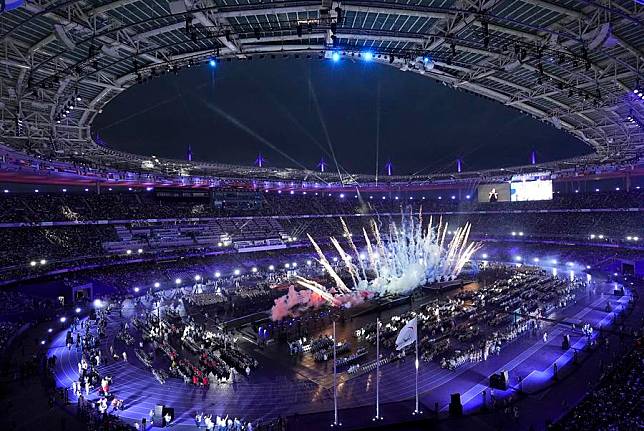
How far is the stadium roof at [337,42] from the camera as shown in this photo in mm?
13031

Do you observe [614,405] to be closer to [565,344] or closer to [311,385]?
[565,344]

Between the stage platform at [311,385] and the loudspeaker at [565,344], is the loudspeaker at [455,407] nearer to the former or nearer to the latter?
the stage platform at [311,385]

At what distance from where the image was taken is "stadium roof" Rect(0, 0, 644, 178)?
1303cm

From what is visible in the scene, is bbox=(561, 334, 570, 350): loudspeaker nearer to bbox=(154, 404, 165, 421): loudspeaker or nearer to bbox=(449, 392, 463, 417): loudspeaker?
bbox=(449, 392, 463, 417): loudspeaker

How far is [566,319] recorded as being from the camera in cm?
2936

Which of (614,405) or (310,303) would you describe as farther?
(310,303)

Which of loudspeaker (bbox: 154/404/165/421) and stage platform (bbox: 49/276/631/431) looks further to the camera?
stage platform (bbox: 49/276/631/431)

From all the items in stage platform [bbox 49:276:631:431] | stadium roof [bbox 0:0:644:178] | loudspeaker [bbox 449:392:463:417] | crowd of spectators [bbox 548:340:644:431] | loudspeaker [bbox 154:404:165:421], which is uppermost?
stadium roof [bbox 0:0:644:178]

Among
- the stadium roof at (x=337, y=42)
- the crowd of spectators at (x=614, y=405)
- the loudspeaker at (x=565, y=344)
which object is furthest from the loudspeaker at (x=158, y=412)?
the loudspeaker at (x=565, y=344)

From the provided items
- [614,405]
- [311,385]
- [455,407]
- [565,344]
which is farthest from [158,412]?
[565,344]

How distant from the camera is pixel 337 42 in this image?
16203 millimetres

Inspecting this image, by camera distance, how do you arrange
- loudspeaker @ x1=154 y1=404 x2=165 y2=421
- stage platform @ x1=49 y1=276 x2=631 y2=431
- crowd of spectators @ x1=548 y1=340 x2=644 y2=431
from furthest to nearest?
1. stage platform @ x1=49 y1=276 x2=631 y2=431
2. loudspeaker @ x1=154 y1=404 x2=165 y2=421
3. crowd of spectators @ x1=548 y1=340 x2=644 y2=431

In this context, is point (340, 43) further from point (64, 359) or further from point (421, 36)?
point (64, 359)

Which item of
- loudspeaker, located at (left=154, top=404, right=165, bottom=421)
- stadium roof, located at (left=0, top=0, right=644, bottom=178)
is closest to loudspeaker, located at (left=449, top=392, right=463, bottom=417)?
loudspeaker, located at (left=154, top=404, right=165, bottom=421)
